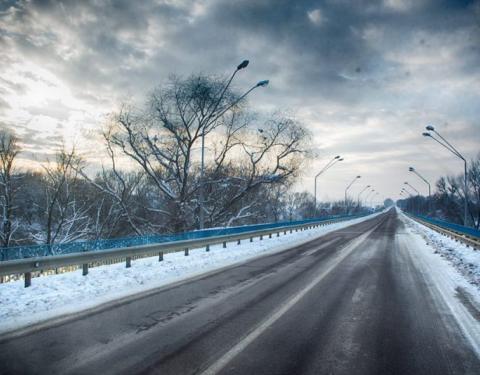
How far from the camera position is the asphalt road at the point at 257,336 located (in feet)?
12.5

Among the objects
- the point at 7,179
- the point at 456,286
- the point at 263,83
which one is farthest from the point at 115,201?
the point at 456,286

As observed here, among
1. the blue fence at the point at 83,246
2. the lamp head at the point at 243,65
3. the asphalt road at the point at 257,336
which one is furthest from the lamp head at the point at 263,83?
the asphalt road at the point at 257,336

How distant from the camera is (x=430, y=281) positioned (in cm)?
870

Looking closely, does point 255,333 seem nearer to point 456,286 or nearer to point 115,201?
point 456,286

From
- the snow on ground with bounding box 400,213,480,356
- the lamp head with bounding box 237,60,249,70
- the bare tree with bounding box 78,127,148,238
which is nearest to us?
the snow on ground with bounding box 400,213,480,356

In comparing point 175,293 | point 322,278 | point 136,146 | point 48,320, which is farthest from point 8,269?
point 136,146

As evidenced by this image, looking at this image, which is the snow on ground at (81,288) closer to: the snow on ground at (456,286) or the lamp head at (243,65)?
the snow on ground at (456,286)

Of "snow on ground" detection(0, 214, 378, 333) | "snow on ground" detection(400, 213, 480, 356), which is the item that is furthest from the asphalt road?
"snow on ground" detection(0, 214, 378, 333)

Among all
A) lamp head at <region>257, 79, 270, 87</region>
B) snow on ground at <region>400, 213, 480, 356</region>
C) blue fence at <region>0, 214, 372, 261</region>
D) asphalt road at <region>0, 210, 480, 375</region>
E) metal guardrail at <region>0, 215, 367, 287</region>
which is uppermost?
lamp head at <region>257, 79, 270, 87</region>

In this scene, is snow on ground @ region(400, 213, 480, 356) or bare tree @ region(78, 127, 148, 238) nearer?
snow on ground @ region(400, 213, 480, 356)

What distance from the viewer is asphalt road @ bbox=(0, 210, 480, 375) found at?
3.81 meters

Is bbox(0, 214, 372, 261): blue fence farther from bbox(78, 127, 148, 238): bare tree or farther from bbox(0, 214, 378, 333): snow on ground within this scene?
bbox(78, 127, 148, 238): bare tree

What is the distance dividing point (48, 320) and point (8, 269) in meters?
2.16

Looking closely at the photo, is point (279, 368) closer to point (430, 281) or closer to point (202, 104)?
point (430, 281)
